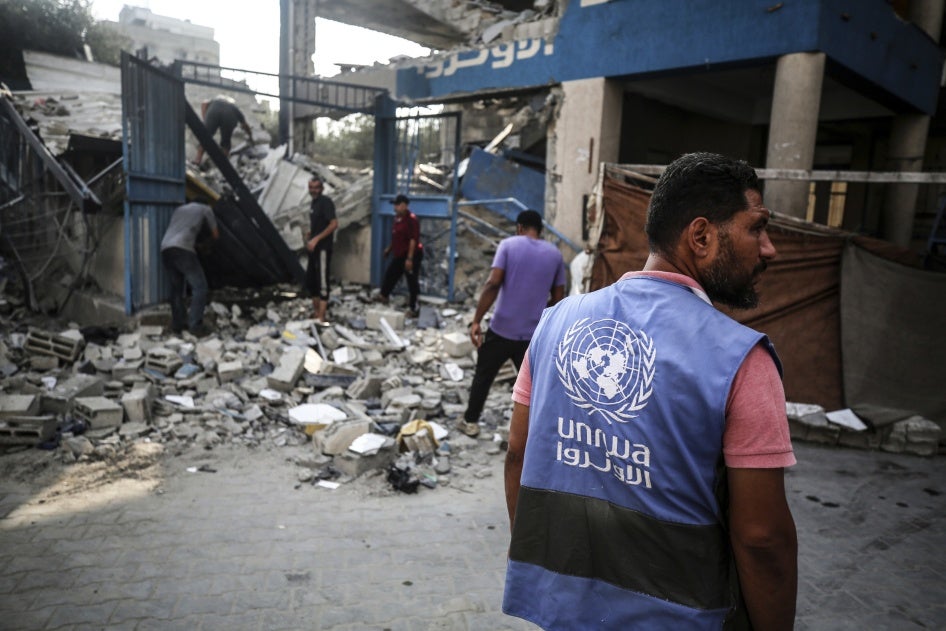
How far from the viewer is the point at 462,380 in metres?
7.09

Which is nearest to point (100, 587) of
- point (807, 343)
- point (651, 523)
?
point (651, 523)

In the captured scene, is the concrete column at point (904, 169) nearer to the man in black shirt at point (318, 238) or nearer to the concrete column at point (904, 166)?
the concrete column at point (904, 166)

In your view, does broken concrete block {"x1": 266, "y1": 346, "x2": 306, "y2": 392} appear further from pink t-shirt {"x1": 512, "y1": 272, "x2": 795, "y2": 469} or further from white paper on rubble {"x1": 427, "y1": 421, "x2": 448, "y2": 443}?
pink t-shirt {"x1": 512, "y1": 272, "x2": 795, "y2": 469}

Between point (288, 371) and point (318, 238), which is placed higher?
point (318, 238)

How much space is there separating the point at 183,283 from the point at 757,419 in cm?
779

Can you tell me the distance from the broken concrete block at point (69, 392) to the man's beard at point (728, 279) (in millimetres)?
5494

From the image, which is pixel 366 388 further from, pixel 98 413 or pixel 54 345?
pixel 54 345

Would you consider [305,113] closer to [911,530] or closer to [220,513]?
[220,513]

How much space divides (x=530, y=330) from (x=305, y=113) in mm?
11462

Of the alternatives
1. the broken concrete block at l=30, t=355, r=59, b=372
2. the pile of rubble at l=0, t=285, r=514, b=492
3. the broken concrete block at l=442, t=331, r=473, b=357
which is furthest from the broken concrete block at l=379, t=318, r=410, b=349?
the broken concrete block at l=30, t=355, r=59, b=372

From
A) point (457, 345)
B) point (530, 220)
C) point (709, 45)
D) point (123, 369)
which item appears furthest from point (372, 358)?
point (709, 45)

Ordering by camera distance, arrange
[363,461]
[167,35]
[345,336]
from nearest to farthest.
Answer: [363,461], [345,336], [167,35]

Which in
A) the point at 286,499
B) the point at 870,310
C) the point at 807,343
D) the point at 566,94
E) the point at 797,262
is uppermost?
the point at 566,94

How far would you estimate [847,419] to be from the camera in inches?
224
